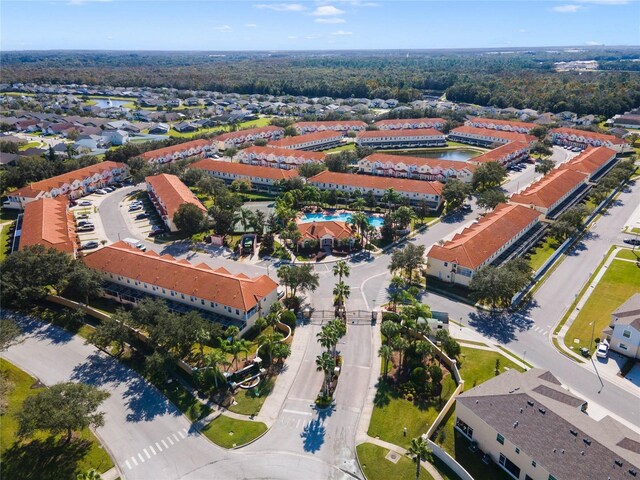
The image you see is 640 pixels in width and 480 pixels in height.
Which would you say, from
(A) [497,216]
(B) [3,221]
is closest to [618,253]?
(A) [497,216]

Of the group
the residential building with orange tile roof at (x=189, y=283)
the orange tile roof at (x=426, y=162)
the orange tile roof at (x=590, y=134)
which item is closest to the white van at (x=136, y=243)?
the residential building with orange tile roof at (x=189, y=283)

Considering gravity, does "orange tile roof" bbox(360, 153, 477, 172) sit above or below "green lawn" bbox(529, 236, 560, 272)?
above

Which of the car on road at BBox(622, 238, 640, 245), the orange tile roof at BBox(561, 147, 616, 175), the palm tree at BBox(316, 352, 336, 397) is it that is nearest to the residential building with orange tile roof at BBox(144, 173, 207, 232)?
the palm tree at BBox(316, 352, 336, 397)

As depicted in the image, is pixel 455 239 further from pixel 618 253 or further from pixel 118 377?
pixel 118 377

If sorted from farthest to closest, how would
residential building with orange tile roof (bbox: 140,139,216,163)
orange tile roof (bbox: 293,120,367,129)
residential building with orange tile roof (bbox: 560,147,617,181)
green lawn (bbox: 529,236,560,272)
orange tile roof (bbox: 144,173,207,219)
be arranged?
orange tile roof (bbox: 293,120,367,129) → residential building with orange tile roof (bbox: 140,139,216,163) → residential building with orange tile roof (bbox: 560,147,617,181) → orange tile roof (bbox: 144,173,207,219) → green lawn (bbox: 529,236,560,272)

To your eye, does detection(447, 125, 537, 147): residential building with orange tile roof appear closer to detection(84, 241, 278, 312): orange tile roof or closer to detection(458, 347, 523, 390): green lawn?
detection(458, 347, 523, 390): green lawn

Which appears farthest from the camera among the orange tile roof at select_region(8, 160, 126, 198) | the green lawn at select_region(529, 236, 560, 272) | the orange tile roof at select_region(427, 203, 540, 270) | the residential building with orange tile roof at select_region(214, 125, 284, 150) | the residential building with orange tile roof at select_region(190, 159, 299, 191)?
the residential building with orange tile roof at select_region(214, 125, 284, 150)
